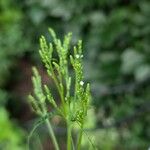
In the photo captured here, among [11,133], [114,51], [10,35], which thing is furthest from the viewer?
[10,35]

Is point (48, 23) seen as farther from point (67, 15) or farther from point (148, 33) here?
point (148, 33)

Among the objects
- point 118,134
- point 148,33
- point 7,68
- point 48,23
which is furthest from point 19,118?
point 148,33

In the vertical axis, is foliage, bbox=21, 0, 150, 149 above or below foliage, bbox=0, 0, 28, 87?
below

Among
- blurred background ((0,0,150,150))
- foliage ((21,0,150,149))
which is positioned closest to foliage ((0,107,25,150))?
blurred background ((0,0,150,150))

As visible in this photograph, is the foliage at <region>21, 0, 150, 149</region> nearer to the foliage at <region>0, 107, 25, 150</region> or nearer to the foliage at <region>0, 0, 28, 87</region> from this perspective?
the foliage at <region>0, 0, 28, 87</region>

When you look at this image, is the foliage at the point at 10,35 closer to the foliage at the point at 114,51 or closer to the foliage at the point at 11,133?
the foliage at the point at 114,51

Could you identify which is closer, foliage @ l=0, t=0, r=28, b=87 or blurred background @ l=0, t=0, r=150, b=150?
blurred background @ l=0, t=0, r=150, b=150

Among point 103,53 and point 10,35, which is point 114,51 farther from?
point 10,35

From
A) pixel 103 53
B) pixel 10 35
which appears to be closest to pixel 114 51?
pixel 103 53
